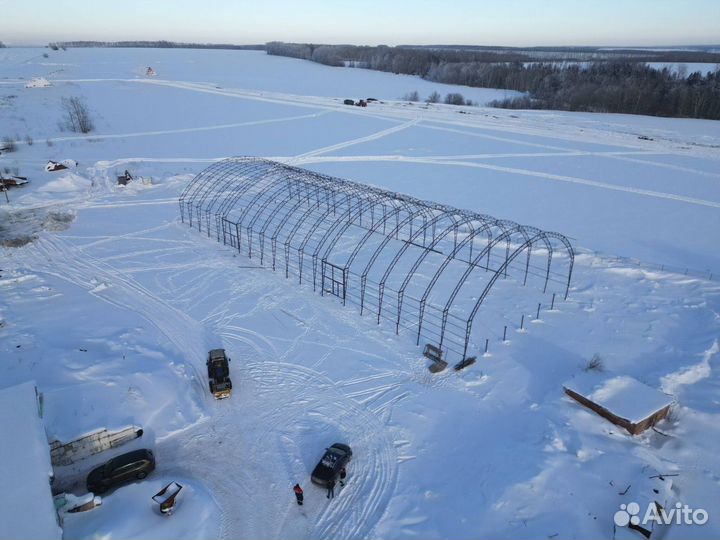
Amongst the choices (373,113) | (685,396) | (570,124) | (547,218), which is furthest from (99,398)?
(570,124)

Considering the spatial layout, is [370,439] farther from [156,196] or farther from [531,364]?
[156,196]

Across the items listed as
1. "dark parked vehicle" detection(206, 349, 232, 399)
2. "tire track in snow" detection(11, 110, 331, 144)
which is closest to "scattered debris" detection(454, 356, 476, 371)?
"dark parked vehicle" detection(206, 349, 232, 399)

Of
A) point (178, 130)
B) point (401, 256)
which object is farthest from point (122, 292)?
point (178, 130)

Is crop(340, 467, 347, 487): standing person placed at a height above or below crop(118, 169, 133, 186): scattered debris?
below

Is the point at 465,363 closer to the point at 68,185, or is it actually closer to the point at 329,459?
the point at 329,459

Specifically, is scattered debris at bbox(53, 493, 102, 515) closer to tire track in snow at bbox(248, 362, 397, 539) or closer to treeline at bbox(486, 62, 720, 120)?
tire track in snow at bbox(248, 362, 397, 539)

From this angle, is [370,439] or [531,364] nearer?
[370,439]
